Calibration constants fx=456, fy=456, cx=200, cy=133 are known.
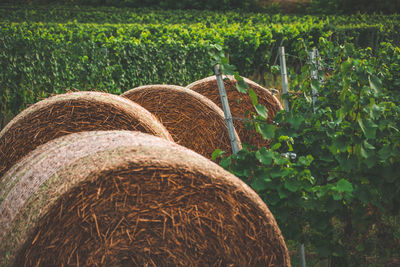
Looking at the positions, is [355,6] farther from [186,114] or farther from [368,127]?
[368,127]

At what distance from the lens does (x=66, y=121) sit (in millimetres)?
3812

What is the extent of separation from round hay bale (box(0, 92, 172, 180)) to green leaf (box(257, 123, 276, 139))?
119 centimetres

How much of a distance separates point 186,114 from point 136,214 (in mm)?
2643

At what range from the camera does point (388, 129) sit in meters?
2.77

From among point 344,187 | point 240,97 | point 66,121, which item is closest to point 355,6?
point 240,97

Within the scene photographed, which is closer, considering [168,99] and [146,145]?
[146,145]

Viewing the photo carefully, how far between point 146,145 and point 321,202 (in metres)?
1.05

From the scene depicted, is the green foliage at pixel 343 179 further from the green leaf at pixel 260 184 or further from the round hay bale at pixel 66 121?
the round hay bale at pixel 66 121

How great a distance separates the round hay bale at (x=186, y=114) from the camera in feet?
16.5

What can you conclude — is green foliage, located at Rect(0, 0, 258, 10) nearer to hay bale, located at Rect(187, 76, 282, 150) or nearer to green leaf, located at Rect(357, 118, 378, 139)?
hay bale, located at Rect(187, 76, 282, 150)

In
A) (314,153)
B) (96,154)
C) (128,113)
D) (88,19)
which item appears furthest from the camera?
(88,19)

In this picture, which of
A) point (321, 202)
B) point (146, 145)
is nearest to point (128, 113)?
point (146, 145)

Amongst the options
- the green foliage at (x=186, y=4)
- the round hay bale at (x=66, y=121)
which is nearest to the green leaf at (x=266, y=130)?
the round hay bale at (x=66, y=121)

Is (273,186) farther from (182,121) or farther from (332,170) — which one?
(182,121)
